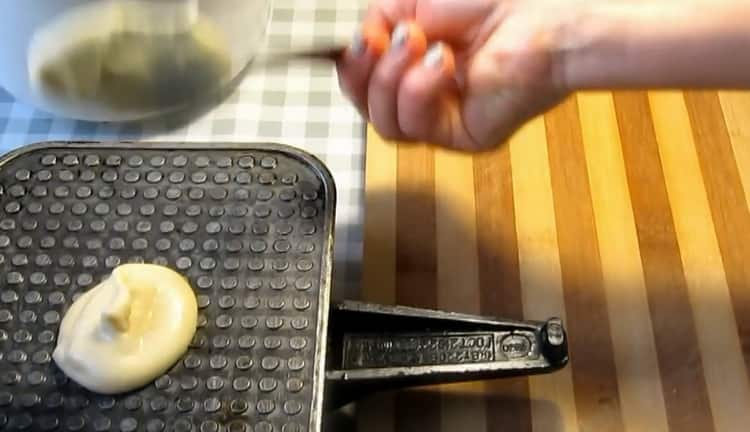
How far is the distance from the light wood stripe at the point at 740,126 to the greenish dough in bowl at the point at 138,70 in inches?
15.0

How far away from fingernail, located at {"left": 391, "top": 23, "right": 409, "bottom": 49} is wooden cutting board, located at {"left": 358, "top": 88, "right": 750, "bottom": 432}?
174 millimetres

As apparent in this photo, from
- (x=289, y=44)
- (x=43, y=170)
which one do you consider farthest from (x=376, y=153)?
(x=43, y=170)

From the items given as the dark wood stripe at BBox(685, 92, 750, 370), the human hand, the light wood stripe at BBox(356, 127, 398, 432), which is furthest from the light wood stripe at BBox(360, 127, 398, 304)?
the dark wood stripe at BBox(685, 92, 750, 370)

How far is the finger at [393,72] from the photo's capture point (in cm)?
55

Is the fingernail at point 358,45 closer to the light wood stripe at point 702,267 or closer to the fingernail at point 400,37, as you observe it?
the fingernail at point 400,37

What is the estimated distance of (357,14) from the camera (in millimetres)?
830

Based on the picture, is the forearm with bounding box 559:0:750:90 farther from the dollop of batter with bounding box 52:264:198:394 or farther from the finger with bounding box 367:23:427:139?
the dollop of batter with bounding box 52:264:198:394

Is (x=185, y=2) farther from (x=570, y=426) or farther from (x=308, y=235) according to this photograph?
(x=570, y=426)

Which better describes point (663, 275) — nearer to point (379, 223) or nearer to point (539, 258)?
point (539, 258)

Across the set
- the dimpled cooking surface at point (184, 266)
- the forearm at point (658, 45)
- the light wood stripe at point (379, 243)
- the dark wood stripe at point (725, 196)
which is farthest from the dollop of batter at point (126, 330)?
the dark wood stripe at point (725, 196)

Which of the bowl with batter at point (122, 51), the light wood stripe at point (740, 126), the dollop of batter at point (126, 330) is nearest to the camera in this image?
the dollop of batter at point (126, 330)

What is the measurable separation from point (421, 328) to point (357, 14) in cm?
36

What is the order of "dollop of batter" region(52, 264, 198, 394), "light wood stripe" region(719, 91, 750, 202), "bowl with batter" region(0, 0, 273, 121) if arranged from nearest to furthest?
"dollop of batter" region(52, 264, 198, 394), "bowl with batter" region(0, 0, 273, 121), "light wood stripe" region(719, 91, 750, 202)

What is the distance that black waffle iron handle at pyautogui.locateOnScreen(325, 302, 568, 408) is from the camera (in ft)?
1.79
